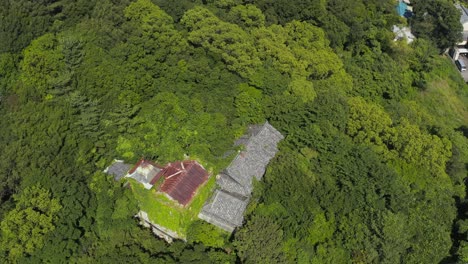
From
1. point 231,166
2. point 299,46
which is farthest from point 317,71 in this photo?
point 231,166

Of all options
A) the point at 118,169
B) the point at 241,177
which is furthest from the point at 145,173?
the point at 241,177

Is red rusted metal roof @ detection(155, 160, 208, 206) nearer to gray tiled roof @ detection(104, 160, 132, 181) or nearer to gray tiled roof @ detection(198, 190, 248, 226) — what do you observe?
gray tiled roof @ detection(198, 190, 248, 226)

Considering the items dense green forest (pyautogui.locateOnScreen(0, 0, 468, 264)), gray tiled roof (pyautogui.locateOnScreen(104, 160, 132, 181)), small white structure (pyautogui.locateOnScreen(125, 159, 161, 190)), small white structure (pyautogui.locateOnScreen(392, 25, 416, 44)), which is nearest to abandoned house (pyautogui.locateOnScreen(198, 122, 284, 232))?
dense green forest (pyautogui.locateOnScreen(0, 0, 468, 264))

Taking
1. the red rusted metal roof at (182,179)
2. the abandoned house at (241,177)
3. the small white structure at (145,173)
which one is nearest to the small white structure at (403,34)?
the abandoned house at (241,177)

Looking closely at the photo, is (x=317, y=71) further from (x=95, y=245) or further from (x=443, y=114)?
(x=95, y=245)

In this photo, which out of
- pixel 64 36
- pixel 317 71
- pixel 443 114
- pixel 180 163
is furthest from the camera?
pixel 443 114
